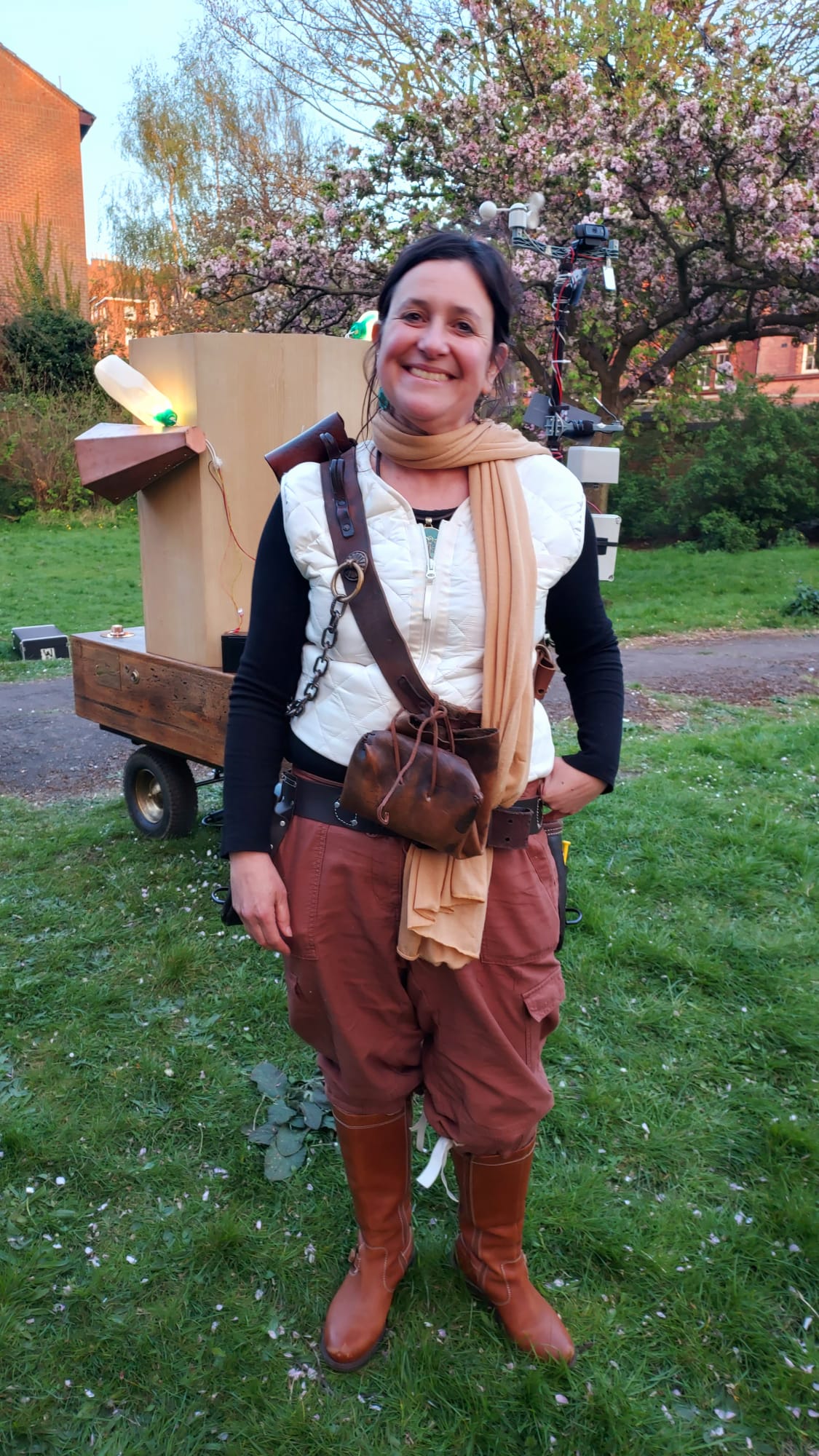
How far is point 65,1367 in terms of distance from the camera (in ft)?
6.11

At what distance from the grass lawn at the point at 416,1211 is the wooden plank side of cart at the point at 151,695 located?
618 mm

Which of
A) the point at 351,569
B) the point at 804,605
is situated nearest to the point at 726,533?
the point at 804,605

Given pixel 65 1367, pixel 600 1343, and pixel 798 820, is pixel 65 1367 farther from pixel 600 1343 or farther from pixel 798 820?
pixel 798 820

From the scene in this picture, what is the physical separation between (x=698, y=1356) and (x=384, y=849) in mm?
1261

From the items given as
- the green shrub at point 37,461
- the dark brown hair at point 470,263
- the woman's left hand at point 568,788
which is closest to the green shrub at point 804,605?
the woman's left hand at point 568,788

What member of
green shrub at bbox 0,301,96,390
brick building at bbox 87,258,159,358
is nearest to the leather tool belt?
green shrub at bbox 0,301,96,390

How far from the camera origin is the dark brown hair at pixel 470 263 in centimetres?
155

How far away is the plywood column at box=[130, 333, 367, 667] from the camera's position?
3283mm

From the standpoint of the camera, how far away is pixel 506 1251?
76.2 inches

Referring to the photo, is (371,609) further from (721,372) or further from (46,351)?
(46,351)

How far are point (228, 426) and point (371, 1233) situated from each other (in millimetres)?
2558

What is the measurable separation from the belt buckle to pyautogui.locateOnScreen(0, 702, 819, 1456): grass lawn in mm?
1118

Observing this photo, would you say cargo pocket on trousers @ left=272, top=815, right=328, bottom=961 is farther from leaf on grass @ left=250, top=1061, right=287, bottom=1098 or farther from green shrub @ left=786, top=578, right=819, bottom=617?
green shrub @ left=786, top=578, right=819, bottom=617

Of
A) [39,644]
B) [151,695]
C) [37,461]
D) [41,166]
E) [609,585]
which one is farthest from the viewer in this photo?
[41,166]
